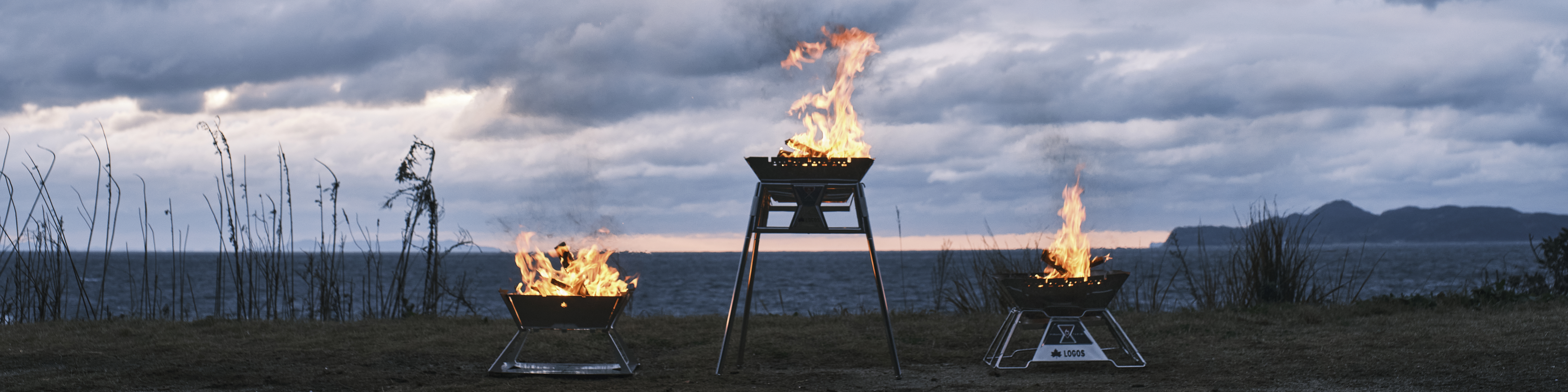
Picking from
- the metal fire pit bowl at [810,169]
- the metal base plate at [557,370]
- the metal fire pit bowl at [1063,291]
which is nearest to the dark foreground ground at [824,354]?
the metal base plate at [557,370]

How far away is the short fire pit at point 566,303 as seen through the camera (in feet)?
16.6

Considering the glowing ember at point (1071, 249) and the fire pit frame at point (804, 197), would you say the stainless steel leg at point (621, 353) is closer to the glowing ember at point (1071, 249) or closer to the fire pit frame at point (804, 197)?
the fire pit frame at point (804, 197)

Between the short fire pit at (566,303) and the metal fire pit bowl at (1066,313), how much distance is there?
85.0 inches

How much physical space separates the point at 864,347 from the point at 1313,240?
5.74 m

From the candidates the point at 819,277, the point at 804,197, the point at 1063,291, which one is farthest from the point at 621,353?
the point at 819,277

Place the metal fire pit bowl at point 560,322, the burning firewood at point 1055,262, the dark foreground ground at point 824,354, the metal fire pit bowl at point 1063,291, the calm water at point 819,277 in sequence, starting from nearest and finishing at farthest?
the dark foreground ground at point 824,354, the metal fire pit bowl at point 560,322, the metal fire pit bowl at point 1063,291, the burning firewood at point 1055,262, the calm water at point 819,277

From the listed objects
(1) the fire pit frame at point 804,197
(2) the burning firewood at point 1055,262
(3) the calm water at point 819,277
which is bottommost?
(3) the calm water at point 819,277

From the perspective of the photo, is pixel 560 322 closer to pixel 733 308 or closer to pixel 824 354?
A: pixel 733 308

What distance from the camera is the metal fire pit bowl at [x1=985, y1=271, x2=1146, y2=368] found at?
516 cm

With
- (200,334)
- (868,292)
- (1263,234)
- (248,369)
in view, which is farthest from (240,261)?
(868,292)

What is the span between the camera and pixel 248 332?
21.8 feet

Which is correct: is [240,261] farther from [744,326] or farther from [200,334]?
[744,326]

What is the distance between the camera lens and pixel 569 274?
5199mm

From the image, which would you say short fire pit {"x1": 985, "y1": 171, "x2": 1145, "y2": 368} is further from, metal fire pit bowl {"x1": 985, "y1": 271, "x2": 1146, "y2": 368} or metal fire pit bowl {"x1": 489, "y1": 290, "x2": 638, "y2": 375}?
metal fire pit bowl {"x1": 489, "y1": 290, "x2": 638, "y2": 375}
